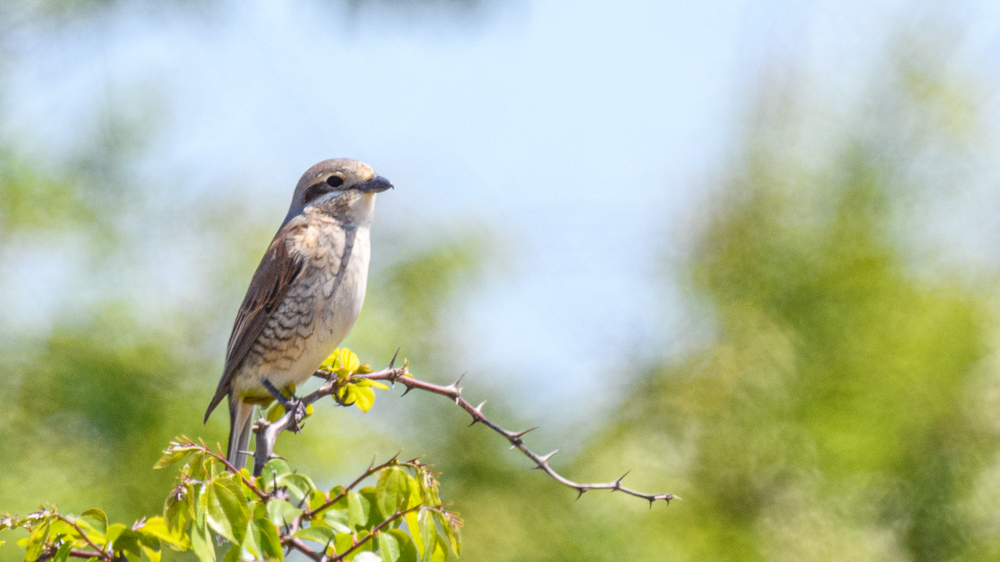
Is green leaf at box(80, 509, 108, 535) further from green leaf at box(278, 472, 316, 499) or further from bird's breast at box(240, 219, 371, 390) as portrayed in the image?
bird's breast at box(240, 219, 371, 390)

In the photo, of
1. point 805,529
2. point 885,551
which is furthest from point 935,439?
point 805,529

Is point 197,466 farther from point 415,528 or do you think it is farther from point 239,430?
point 239,430

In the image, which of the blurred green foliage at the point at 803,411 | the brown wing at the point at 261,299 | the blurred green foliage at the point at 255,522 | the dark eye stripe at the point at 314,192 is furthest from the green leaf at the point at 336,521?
the blurred green foliage at the point at 803,411

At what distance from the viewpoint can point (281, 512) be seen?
1194 millimetres

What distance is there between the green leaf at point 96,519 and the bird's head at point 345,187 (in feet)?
5.09

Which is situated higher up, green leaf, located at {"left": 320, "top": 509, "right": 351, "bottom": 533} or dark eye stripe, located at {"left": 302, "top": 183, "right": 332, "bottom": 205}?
dark eye stripe, located at {"left": 302, "top": 183, "right": 332, "bottom": 205}

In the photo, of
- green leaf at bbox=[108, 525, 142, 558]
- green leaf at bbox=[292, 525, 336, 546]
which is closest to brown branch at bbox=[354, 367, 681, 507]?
green leaf at bbox=[292, 525, 336, 546]

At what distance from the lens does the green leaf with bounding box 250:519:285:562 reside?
1089 millimetres

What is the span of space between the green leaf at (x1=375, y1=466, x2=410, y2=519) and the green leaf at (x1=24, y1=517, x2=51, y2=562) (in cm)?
45

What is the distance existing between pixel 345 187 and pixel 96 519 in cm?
160

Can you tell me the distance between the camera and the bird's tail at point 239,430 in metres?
2.42

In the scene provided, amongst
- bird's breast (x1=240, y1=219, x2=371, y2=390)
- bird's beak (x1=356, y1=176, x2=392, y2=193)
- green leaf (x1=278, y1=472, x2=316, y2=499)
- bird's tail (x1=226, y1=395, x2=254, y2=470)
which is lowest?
green leaf (x1=278, y1=472, x2=316, y2=499)

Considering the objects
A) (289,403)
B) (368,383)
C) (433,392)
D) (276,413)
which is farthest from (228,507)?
(289,403)

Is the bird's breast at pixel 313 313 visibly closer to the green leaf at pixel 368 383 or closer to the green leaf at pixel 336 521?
the green leaf at pixel 368 383
